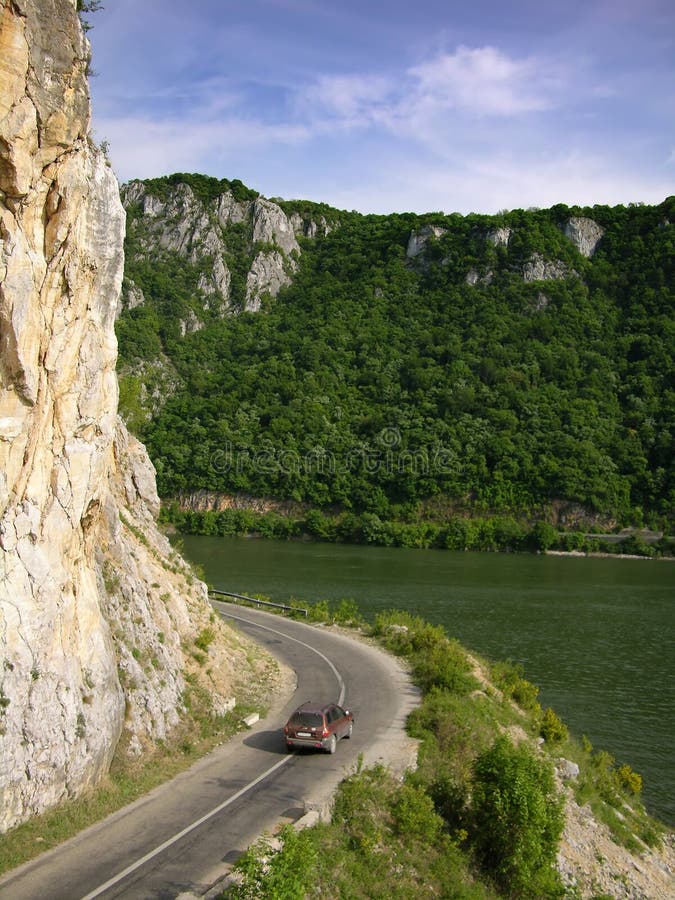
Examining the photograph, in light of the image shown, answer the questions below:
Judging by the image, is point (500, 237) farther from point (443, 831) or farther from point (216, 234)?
point (443, 831)

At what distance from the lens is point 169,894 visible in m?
11.6

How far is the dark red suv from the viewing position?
18.1m

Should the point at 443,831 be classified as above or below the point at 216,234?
below

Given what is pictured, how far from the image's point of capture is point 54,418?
1417cm

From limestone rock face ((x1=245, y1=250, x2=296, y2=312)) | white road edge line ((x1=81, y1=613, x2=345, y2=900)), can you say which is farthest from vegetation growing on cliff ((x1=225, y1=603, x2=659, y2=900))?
limestone rock face ((x1=245, y1=250, x2=296, y2=312))

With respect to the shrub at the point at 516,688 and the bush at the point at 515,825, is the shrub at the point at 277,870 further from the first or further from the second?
the shrub at the point at 516,688

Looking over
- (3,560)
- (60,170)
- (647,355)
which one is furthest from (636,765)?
(647,355)

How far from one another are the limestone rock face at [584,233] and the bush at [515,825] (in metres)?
161

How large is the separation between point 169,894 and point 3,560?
239 inches

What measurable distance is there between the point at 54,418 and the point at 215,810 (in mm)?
8461

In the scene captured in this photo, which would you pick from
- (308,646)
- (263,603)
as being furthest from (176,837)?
(263,603)

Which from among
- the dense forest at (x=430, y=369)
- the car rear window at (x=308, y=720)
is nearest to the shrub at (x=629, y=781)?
the car rear window at (x=308, y=720)

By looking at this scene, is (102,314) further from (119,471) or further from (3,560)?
(119,471)

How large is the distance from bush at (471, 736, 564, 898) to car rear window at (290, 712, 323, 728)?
4142mm
